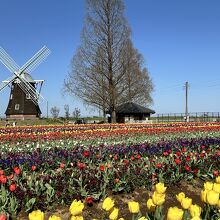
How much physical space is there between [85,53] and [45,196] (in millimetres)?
35275

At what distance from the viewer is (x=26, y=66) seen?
48.8m

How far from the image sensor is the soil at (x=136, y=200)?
17.9 ft

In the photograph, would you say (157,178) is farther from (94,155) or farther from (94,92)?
(94,92)

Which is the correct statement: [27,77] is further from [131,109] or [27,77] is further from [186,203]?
[186,203]

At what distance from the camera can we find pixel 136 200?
626 centimetres

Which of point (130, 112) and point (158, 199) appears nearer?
point (158, 199)

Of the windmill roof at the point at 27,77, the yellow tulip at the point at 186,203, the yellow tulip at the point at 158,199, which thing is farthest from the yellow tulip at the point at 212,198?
the windmill roof at the point at 27,77

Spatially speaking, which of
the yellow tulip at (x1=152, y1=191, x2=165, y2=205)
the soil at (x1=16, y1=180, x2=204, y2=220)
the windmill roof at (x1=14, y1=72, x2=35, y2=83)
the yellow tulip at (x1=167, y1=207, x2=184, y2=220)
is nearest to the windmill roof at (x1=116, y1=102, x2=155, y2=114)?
the windmill roof at (x1=14, y1=72, x2=35, y2=83)

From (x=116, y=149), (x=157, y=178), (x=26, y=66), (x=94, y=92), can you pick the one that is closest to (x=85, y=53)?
(x=94, y=92)

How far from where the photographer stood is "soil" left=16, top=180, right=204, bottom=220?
5.47 meters

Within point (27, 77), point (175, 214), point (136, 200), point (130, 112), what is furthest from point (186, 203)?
point (27, 77)

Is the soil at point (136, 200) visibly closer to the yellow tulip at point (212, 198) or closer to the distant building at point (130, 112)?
the yellow tulip at point (212, 198)

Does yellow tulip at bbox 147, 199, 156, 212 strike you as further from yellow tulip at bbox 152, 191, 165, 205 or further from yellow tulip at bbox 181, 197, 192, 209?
yellow tulip at bbox 181, 197, 192, 209

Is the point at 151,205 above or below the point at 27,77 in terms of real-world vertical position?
below
